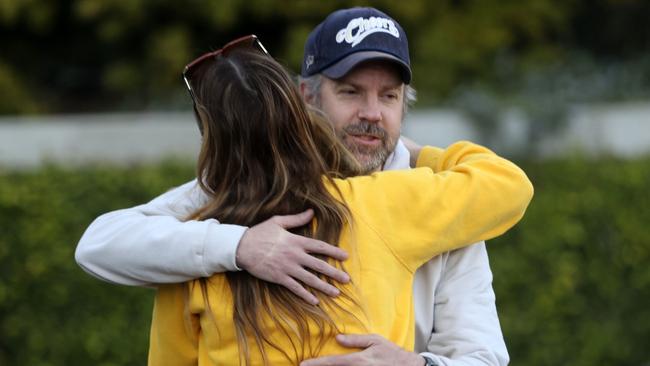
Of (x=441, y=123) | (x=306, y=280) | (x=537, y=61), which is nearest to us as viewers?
(x=306, y=280)

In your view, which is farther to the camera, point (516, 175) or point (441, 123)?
point (441, 123)

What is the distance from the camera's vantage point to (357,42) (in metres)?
2.77

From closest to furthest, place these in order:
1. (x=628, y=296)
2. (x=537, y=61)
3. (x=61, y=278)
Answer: (x=61, y=278) → (x=628, y=296) → (x=537, y=61)

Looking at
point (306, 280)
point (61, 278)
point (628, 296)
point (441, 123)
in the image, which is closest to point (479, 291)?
point (306, 280)

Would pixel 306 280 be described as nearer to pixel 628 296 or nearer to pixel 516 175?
pixel 516 175

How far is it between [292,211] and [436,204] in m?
0.31

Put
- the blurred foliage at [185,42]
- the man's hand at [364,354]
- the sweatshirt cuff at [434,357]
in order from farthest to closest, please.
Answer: the blurred foliage at [185,42] < the sweatshirt cuff at [434,357] < the man's hand at [364,354]

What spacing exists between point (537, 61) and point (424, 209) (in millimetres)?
7145

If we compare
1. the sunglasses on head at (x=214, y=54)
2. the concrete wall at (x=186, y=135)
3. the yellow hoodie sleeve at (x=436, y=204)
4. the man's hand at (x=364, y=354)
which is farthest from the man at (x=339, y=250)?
the concrete wall at (x=186, y=135)

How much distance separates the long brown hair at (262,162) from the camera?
7.61 ft

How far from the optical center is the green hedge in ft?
19.1

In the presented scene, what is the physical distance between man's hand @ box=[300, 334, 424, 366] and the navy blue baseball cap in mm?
769

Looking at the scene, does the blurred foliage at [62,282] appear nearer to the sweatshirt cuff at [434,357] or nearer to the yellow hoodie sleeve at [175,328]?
the yellow hoodie sleeve at [175,328]

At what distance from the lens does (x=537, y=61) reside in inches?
365
